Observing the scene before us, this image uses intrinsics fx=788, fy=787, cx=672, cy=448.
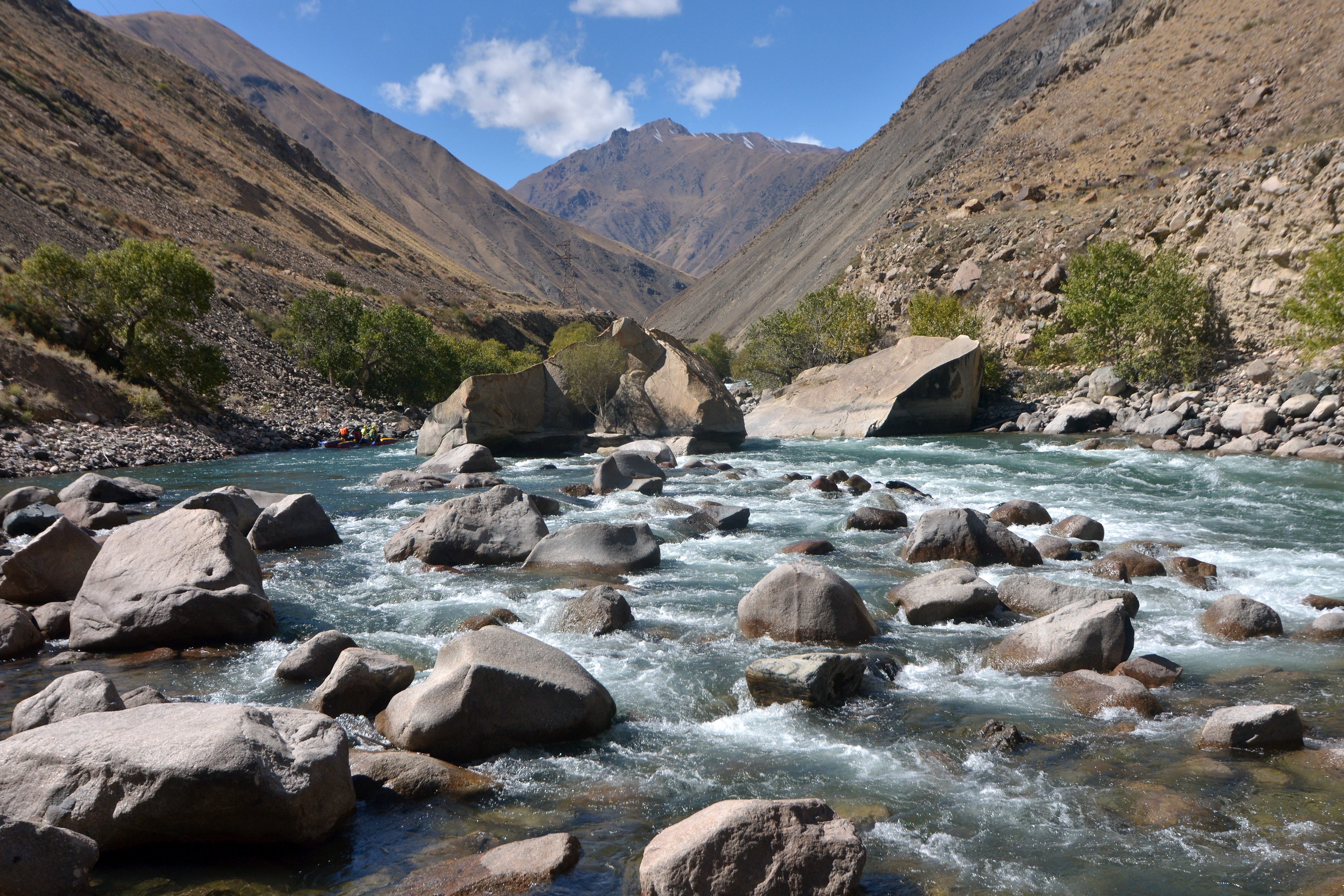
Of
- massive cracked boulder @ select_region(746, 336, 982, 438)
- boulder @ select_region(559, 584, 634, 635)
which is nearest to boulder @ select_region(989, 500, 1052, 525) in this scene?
boulder @ select_region(559, 584, 634, 635)

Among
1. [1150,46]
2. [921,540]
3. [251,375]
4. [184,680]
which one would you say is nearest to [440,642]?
[184,680]

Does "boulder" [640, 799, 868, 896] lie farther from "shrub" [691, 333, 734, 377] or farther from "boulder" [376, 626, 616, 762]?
"shrub" [691, 333, 734, 377]

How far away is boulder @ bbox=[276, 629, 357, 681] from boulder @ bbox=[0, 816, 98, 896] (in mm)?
3565

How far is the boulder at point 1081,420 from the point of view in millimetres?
34531

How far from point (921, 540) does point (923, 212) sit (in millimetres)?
62498

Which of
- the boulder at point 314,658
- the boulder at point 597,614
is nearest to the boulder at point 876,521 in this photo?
the boulder at point 597,614

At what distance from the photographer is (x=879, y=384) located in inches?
1492

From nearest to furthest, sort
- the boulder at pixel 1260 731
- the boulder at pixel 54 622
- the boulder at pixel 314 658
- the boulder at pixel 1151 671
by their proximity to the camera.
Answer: the boulder at pixel 1260 731 < the boulder at pixel 1151 671 < the boulder at pixel 314 658 < the boulder at pixel 54 622

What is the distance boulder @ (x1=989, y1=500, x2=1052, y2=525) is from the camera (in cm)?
1630

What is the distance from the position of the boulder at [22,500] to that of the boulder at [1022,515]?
66.1 feet

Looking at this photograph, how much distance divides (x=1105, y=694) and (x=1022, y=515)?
9.07 m

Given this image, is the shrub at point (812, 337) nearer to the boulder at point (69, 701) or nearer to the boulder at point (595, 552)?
the boulder at point (595, 552)

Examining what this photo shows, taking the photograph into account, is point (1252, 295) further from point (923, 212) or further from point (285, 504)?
point (285, 504)

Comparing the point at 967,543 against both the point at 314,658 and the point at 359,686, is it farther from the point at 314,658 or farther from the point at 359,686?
the point at 314,658
